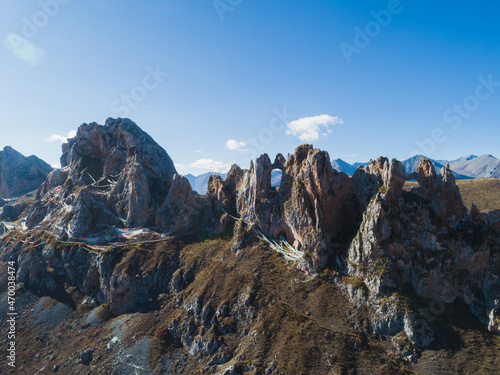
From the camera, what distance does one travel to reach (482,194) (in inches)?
5817

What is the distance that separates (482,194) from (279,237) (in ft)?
510

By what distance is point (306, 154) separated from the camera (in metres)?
78.2

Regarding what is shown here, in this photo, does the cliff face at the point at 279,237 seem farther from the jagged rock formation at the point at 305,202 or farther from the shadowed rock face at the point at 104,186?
the shadowed rock face at the point at 104,186

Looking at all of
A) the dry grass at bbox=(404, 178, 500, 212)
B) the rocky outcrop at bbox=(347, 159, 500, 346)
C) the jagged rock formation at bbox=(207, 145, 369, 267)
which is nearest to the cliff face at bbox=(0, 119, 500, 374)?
the rocky outcrop at bbox=(347, 159, 500, 346)

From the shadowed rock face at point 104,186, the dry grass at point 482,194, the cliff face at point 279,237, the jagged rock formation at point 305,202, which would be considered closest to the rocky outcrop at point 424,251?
the cliff face at point 279,237

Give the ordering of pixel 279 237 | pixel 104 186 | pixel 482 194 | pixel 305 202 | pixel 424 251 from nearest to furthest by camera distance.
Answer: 1. pixel 424 251
2. pixel 305 202
3. pixel 279 237
4. pixel 104 186
5. pixel 482 194

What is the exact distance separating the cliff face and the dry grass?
10432 cm

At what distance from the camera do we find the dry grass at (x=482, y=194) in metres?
130

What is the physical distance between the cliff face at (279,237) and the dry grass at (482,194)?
10432 cm

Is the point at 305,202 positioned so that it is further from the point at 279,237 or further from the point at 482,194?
the point at 482,194

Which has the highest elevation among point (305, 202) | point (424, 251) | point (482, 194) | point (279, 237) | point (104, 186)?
point (482, 194)

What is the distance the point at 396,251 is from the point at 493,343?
22063 mm

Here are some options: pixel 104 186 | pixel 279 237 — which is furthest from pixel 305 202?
pixel 104 186

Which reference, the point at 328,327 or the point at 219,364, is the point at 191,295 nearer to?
the point at 219,364
